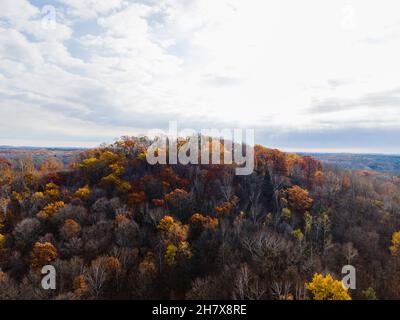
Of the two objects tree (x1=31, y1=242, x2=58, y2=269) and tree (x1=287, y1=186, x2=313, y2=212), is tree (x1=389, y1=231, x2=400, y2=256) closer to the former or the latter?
tree (x1=287, y1=186, x2=313, y2=212)

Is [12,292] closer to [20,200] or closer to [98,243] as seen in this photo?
Answer: [98,243]

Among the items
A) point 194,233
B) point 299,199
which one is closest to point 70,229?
point 194,233

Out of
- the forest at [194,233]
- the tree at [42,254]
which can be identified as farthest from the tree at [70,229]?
the tree at [42,254]

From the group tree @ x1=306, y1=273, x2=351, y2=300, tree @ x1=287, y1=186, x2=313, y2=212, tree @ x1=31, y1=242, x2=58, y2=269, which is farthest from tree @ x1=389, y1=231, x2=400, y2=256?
tree @ x1=31, y1=242, x2=58, y2=269

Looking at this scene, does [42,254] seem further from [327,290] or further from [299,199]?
[299,199]

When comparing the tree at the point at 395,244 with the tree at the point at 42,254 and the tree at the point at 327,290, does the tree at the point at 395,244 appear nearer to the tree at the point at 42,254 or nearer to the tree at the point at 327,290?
the tree at the point at 327,290
